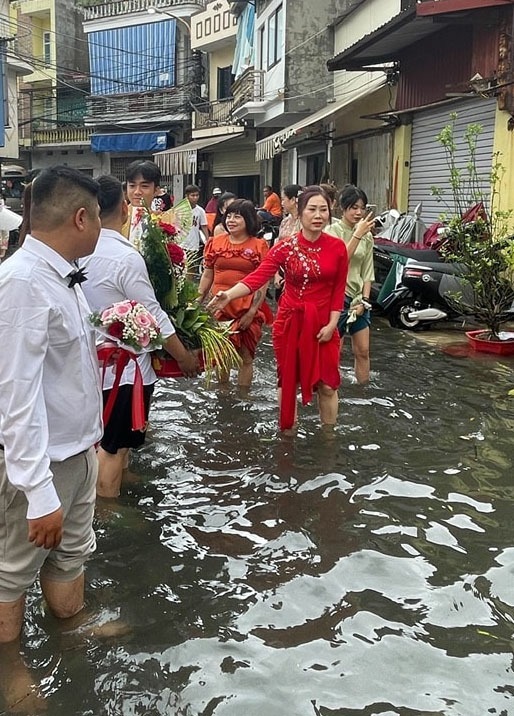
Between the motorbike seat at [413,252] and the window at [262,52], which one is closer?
the motorbike seat at [413,252]

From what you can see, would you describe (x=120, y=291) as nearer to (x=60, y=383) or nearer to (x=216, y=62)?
(x=60, y=383)

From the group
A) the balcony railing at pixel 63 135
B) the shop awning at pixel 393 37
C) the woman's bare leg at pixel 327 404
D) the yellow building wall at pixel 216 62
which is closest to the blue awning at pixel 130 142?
the balcony railing at pixel 63 135

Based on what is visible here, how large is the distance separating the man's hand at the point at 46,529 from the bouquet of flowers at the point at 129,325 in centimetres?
107

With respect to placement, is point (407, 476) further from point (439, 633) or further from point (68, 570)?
point (68, 570)

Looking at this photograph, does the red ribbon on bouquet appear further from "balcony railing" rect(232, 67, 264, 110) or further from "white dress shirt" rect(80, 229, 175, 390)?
"balcony railing" rect(232, 67, 264, 110)

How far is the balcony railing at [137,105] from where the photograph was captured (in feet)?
107

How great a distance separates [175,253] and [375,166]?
1264cm

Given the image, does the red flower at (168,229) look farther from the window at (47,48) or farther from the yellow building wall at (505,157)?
the window at (47,48)

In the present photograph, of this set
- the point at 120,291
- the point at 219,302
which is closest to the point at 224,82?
the point at 219,302

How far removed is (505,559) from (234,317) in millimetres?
3460

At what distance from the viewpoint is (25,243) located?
2703 millimetres

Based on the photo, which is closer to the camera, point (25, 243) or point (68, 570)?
point (25, 243)

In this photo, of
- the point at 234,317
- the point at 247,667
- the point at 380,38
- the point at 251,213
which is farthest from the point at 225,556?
the point at 380,38

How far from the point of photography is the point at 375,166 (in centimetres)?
1608
